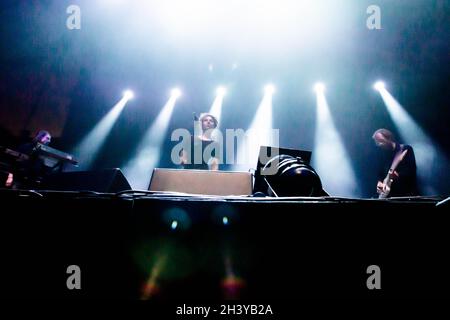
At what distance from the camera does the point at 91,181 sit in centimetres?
123

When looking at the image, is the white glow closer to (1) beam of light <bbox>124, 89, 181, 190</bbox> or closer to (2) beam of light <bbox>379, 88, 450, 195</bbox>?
(1) beam of light <bbox>124, 89, 181, 190</bbox>

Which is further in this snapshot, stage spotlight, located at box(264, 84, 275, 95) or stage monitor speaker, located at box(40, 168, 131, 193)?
stage spotlight, located at box(264, 84, 275, 95)

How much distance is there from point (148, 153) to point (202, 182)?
528cm

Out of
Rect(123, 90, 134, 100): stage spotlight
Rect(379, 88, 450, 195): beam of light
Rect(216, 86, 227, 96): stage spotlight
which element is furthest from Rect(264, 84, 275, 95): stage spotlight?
Rect(123, 90, 134, 100): stage spotlight

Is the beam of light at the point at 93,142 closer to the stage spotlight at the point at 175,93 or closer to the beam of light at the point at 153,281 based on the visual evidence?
the stage spotlight at the point at 175,93

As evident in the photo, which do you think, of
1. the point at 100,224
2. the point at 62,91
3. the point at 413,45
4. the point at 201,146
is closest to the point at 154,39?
the point at 62,91

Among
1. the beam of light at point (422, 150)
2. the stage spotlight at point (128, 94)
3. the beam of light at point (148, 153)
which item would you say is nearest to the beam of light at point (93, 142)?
the stage spotlight at point (128, 94)

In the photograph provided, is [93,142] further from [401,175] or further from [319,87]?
[401,175]

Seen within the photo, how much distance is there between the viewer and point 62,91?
219 inches

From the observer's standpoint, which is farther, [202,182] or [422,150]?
[422,150]

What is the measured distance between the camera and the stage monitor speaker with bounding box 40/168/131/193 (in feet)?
3.83

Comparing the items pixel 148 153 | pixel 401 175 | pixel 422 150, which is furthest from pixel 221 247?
pixel 422 150

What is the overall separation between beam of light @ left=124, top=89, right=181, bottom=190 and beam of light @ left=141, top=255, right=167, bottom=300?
5659 mm
